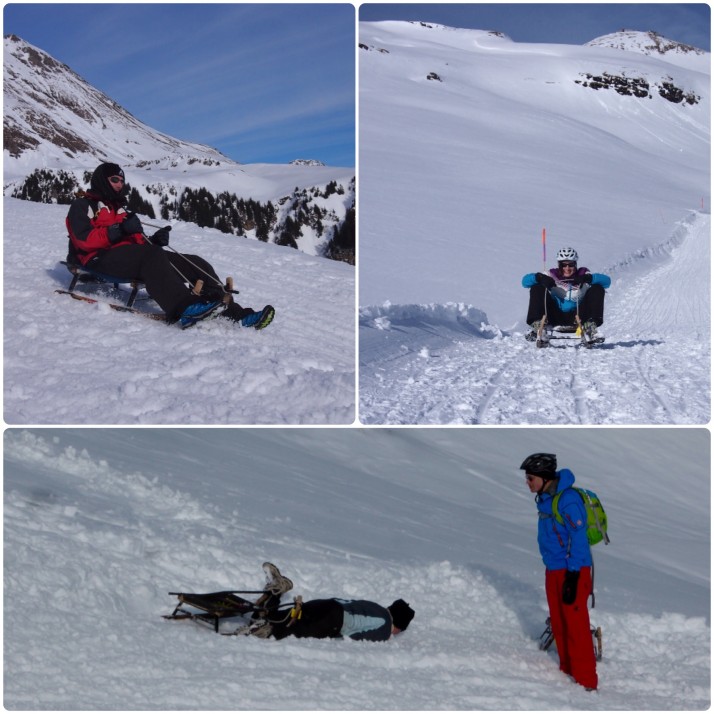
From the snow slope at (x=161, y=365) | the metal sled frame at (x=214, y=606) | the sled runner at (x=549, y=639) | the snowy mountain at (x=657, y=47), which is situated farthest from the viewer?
the snowy mountain at (x=657, y=47)

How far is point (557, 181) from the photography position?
19719 mm

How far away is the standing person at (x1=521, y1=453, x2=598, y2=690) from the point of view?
184 inches

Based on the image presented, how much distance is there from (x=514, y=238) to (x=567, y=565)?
30.2 ft

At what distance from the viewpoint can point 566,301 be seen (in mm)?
8812

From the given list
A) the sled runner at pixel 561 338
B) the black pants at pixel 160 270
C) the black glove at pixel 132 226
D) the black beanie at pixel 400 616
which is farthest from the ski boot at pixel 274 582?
the sled runner at pixel 561 338

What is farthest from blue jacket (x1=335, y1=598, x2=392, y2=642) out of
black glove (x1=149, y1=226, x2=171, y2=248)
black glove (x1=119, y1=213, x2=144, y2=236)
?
black glove (x1=119, y1=213, x2=144, y2=236)

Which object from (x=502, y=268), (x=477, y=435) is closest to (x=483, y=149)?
(x=502, y=268)

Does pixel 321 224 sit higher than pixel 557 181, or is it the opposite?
pixel 557 181

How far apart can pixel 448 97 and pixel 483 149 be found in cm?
836

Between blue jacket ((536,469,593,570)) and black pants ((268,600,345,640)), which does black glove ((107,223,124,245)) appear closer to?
black pants ((268,600,345,640))

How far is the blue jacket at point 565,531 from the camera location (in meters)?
4.66

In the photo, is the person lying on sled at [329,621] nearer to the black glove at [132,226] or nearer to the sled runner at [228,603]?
the sled runner at [228,603]

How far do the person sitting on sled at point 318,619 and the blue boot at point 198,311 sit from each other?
9.79ft

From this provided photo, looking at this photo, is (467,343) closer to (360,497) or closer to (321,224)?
(360,497)
